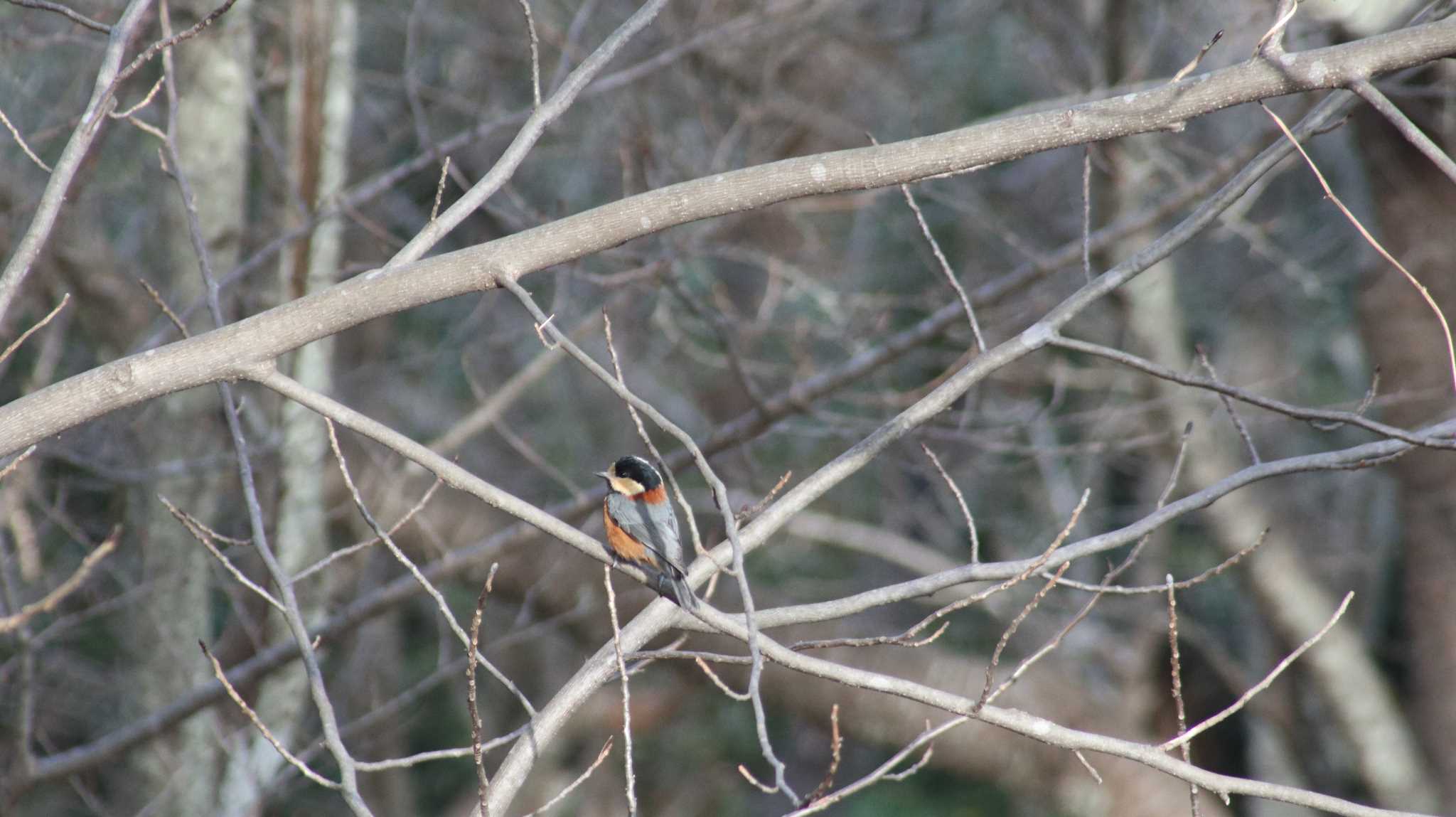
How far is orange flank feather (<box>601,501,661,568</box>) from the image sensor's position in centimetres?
314

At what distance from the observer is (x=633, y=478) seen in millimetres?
3943

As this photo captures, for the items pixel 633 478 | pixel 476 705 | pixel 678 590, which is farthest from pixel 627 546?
pixel 476 705

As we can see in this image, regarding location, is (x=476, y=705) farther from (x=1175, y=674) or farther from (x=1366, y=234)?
(x=1366, y=234)

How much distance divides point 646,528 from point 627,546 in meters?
0.31

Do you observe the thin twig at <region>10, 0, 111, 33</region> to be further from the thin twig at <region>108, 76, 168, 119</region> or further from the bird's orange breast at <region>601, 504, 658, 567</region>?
the bird's orange breast at <region>601, 504, 658, 567</region>

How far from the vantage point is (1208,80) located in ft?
6.88

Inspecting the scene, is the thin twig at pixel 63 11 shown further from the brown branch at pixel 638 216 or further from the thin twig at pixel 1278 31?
the thin twig at pixel 1278 31

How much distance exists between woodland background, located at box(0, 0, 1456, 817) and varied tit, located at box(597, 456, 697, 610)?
0.36 m

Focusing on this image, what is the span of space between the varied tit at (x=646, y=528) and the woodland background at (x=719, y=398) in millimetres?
356

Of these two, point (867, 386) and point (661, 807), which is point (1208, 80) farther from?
point (661, 807)

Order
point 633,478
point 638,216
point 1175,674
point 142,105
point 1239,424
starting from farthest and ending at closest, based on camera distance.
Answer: point 633,478, point 142,105, point 1239,424, point 638,216, point 1175,674

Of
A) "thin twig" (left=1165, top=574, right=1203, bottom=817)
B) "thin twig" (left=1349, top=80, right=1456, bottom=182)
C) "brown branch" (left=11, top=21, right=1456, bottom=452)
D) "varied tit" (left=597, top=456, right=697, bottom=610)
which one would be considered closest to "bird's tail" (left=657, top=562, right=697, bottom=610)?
"varied tit" (left=597, top=456, right=697, bottom=610)

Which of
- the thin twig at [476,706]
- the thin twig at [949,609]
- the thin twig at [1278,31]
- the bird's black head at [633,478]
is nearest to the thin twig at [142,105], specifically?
the thin twig at [476,706]

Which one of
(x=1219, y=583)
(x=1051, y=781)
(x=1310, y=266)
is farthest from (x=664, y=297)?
(x=1219, y=583)
